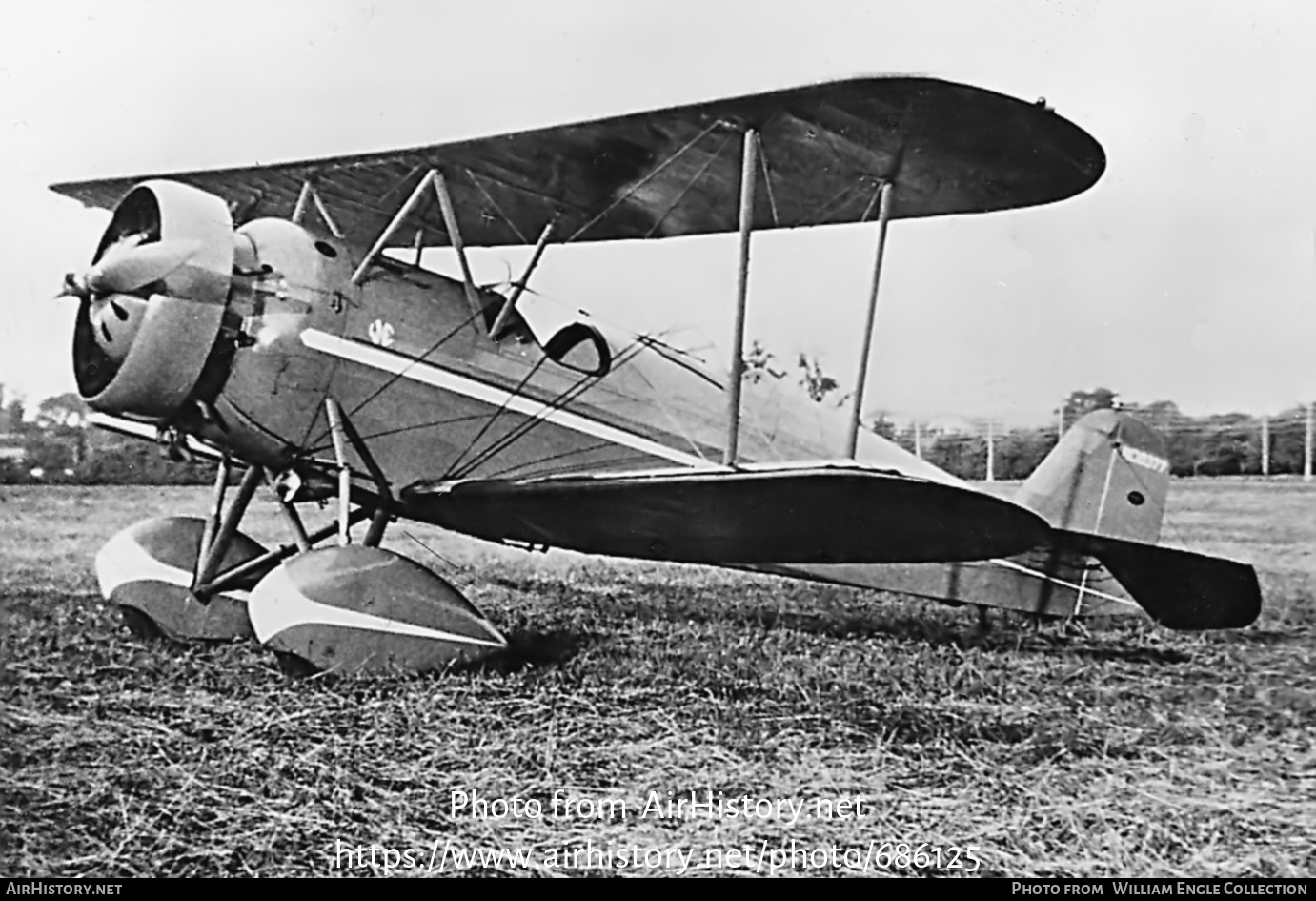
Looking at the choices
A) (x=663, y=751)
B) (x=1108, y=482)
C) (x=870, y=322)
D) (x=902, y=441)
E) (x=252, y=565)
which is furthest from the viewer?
(x=902, y=441)

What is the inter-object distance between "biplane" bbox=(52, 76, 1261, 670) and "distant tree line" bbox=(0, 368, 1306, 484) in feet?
0.87

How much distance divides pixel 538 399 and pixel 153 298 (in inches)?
59.2

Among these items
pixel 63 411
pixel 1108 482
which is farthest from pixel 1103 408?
pixel 63 411

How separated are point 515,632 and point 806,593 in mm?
2451

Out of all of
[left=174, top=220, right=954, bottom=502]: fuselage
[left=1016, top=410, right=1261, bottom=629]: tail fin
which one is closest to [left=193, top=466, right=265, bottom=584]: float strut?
[left=174, top=220, right=954, bottom=502]: fuselage

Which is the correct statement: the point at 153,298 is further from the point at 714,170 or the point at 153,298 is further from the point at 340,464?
the point at 714,170

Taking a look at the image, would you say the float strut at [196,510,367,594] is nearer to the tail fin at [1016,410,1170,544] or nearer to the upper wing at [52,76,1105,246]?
the upper wing at [52,76,1105,246]

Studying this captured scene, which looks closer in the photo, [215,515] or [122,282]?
[122,282]

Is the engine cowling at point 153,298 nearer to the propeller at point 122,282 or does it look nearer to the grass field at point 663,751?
the propeller at point 122,282

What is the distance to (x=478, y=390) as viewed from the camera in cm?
419

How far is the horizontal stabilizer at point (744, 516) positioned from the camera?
10.8 feet

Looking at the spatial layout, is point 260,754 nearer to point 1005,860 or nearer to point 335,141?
point 1005,860

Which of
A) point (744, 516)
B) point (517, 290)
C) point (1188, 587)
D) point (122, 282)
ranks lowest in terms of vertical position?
point (1188, 587)

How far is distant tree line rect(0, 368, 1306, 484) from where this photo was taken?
4129 millimetres
